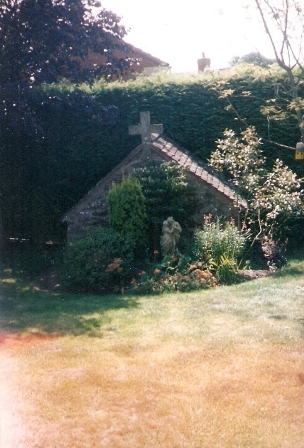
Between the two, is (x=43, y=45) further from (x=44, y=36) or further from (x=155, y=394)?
(x=155, y=394)

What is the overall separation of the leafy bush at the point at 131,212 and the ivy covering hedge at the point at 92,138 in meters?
2.88

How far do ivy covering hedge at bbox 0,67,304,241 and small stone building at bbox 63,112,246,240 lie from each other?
1225 millimetres

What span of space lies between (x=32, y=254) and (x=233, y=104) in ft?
20.6

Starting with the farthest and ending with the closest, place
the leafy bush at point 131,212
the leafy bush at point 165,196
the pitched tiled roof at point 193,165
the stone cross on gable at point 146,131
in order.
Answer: the stone cross on gable at point 146,131 < the pitched tiled roof at point 193,165 < the leafy bush at point 165,196 < the leafy bush at point 131,212

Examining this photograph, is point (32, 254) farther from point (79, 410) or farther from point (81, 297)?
point (79, 410)

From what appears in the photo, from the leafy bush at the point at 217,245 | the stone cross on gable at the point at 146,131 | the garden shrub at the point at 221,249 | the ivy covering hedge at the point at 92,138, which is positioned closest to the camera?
the garden shrub at the point at 221,249

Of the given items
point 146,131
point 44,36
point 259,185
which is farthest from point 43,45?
point 259,185

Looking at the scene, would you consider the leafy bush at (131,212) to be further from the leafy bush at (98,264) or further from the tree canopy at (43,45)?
the tree canopy at (43,45)

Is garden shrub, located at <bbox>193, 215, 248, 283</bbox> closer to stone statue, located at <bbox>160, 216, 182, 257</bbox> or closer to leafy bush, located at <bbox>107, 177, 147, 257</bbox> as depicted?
stone statue, located at <bbox>160, 216, 182, 257</bbox>

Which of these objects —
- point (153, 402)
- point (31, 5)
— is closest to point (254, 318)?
point (153, 402)

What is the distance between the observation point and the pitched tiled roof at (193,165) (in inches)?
480

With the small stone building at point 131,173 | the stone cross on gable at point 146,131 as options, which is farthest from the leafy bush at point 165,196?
the stone cross on gable at point 146,131

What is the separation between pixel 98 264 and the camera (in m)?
10.0

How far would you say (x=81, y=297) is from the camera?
9.32m
